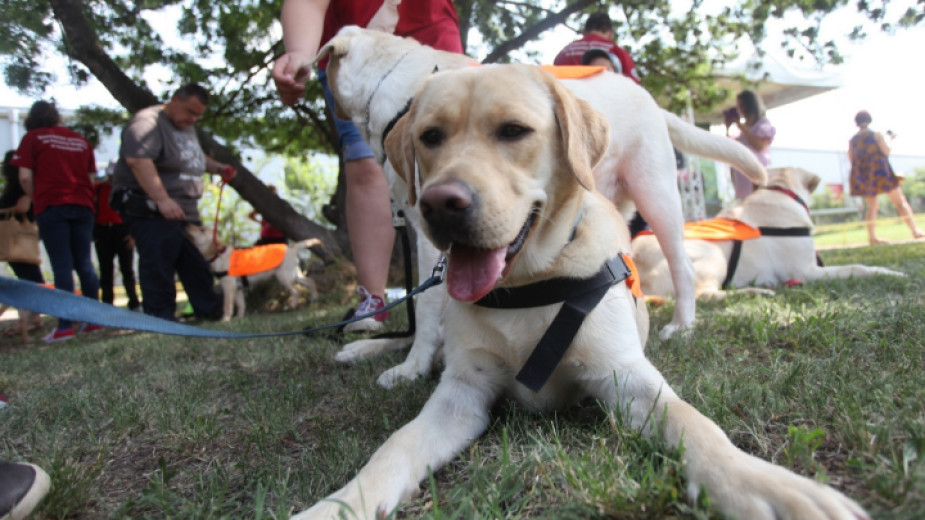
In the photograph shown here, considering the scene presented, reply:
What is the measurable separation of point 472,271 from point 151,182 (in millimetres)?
5829

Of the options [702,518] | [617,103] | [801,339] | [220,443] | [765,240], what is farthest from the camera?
[765,240]

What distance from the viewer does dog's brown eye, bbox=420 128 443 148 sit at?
193 centimetres

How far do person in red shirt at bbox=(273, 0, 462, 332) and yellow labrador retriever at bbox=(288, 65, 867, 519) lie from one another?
158 centimetres

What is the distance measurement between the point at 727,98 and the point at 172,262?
36.2 ft

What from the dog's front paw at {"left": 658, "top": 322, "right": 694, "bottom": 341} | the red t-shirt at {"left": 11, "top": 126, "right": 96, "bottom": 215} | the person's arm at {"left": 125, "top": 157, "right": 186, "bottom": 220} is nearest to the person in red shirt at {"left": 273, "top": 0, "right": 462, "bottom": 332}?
the dog's front paw at {"left": 658, "top": 322, "right": 694, "bottom": 341}

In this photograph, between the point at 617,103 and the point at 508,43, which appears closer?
A: the point at 617,103

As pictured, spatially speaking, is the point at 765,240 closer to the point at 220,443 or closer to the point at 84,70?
the point at 220,443

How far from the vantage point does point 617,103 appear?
3166 mm

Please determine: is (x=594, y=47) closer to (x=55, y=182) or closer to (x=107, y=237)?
(x=55, y=182)

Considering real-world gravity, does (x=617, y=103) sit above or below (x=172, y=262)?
above

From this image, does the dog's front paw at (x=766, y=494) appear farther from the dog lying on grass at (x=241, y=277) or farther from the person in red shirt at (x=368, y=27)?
the dog lying on grass at (x=241, y=277)

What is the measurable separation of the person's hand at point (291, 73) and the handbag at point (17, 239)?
19.5 feet

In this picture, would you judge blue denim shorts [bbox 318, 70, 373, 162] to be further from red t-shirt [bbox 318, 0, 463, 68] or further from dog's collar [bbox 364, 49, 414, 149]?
dog's collar [bbox 364, 49, 414, 149]

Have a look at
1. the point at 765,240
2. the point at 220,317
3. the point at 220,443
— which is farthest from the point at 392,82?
the point at 220,317
